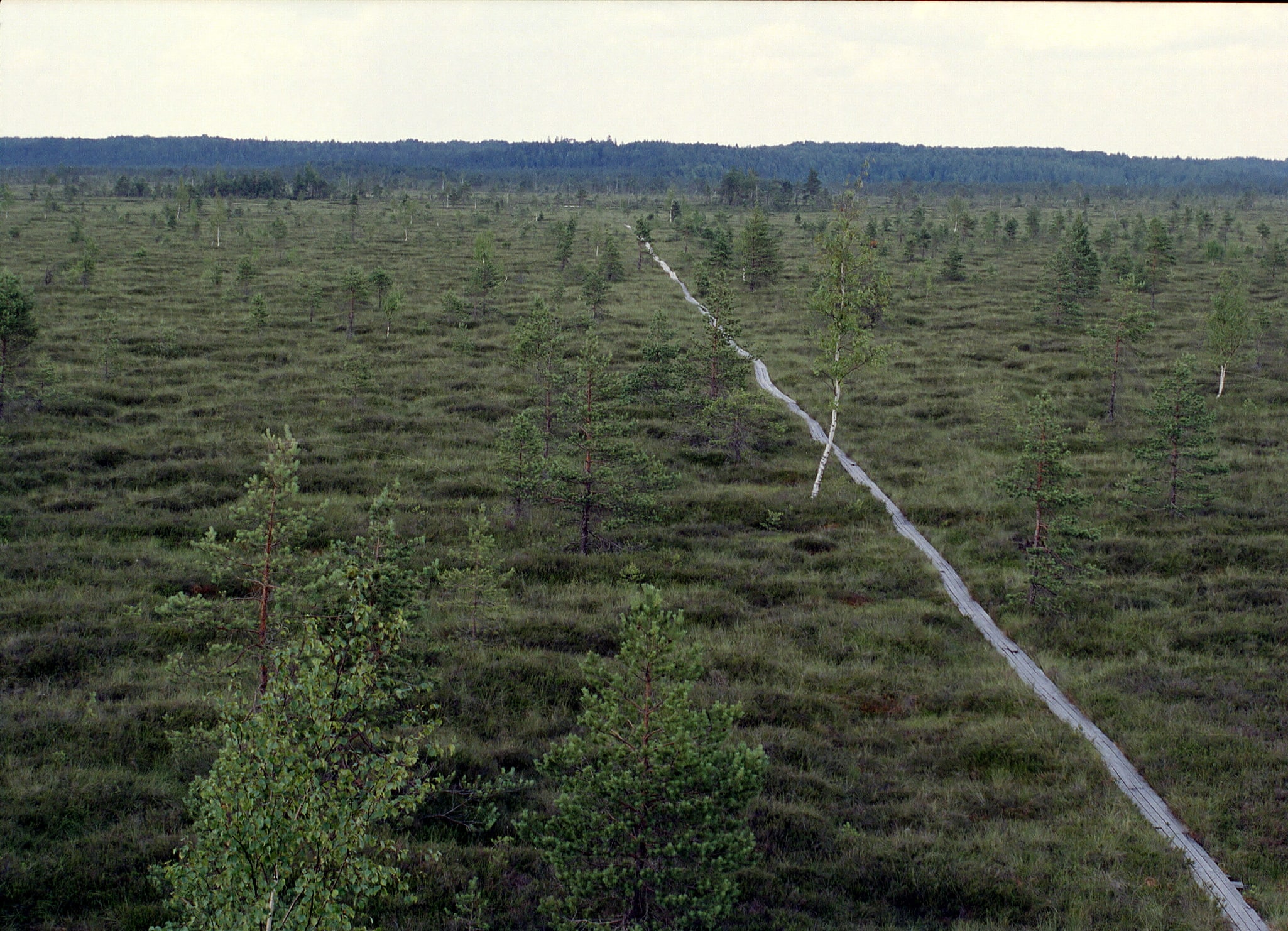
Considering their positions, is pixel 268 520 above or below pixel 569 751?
above

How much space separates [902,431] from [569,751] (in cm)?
3018

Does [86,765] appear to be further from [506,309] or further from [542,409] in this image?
[506,309]

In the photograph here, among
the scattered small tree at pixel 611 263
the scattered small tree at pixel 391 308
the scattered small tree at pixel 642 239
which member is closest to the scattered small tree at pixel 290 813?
the scattered small tree at pixel 391 308

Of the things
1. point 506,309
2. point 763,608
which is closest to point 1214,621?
point 763,608

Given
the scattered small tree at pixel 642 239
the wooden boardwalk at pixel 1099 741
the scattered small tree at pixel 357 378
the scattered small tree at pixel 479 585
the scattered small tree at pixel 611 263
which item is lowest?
the wooden boardwalk at pixel 1099 741

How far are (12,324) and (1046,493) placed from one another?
33516 mm

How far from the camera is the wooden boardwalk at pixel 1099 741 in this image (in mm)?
11328

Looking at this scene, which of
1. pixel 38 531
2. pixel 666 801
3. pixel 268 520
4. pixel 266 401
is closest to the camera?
pixel 666 801

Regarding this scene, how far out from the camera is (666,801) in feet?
30.4

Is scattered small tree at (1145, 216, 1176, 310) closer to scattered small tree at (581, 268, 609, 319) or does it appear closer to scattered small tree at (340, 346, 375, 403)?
scattered small tree at (581, 268, 609, 319)

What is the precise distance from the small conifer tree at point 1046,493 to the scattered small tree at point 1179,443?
6447 mm

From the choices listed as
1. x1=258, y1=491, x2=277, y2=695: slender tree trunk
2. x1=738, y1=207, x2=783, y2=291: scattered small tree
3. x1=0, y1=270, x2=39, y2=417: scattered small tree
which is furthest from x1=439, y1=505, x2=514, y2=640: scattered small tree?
x1=738, y1=207, x2=783, y2=291: scattered small tree

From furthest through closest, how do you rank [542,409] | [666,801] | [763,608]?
[542,409]
[763,608]
[666,801]

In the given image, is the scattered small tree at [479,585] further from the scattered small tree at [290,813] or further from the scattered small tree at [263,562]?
the scattered small tree at [290,813]
